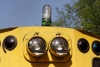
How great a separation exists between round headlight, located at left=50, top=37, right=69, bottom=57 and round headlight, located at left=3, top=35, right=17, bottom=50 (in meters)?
0.71

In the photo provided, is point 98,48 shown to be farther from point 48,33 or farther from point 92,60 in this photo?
point 48,33

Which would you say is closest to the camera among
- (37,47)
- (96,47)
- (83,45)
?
(37,47)

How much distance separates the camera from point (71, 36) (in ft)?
16.4

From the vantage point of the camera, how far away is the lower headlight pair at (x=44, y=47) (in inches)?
180

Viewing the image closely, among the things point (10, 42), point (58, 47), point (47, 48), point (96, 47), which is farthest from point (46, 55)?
point (96, 47)

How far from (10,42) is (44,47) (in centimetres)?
68

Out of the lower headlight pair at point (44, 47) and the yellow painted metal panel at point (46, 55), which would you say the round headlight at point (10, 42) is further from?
the lower headlight pair at point (44, 47)

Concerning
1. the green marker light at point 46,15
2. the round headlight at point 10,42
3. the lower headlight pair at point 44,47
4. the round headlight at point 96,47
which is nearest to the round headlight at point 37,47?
the lower headlight pair at point 44,47

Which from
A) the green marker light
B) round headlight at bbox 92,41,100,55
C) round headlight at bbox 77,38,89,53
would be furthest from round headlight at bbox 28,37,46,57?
the green marker light

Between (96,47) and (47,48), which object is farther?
(96,47)

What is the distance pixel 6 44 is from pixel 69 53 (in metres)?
1.14

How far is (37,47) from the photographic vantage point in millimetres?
4582

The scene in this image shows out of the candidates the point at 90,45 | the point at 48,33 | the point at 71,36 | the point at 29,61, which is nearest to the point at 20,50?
the point at 29,61

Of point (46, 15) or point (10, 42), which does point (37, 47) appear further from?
point (46, 15)
